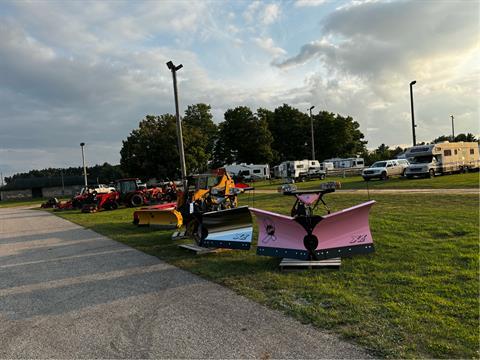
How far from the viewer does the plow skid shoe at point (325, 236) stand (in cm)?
651

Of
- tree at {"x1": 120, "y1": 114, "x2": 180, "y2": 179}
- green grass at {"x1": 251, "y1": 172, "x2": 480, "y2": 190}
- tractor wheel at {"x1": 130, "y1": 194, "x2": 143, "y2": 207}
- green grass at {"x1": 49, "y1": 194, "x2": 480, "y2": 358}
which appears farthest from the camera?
Answer: tree at {"x1": 120, "y1": 114, "x2": 180, "y2": 179}

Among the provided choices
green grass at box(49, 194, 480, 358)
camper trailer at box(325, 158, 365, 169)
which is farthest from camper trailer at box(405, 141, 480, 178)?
green grass at box(49, 194, 480, 358)

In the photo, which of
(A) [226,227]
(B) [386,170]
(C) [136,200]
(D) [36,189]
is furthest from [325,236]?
(D) [36,189]

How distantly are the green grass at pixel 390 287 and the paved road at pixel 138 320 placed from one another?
1.03 ft

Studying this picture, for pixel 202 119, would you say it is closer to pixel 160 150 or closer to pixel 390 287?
pixel 160 150

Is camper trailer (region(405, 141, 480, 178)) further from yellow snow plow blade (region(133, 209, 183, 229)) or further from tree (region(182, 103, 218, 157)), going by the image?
tree (region(182, 103, 218, 157))

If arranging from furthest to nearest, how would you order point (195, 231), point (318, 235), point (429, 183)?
1. point (429, 183)
2. point (195, 231)
3. point (318, 235)

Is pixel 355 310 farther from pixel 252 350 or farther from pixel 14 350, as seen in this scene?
pixel 14 350

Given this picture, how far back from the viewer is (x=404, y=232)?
8.67 metres

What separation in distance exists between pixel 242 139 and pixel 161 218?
56.3m

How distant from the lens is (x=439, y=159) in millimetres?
30750

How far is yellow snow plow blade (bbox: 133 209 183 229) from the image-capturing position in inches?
479

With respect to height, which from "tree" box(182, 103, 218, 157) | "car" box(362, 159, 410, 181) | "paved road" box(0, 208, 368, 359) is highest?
"tree" box(182, 103, 218, 157)

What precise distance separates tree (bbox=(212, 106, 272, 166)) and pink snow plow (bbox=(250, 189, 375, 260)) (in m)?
60.6
